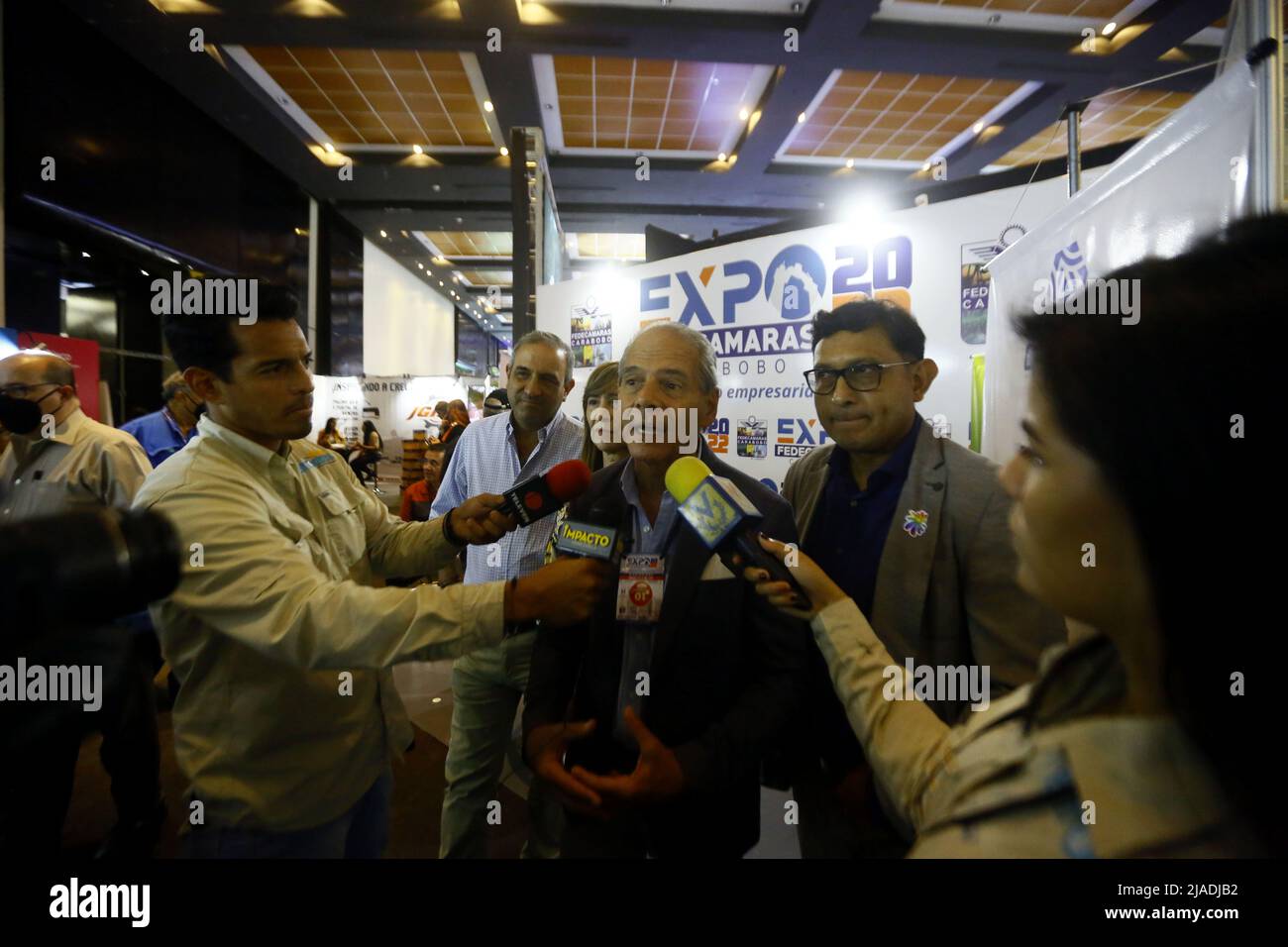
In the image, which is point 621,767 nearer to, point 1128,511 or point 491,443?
point 1128,511

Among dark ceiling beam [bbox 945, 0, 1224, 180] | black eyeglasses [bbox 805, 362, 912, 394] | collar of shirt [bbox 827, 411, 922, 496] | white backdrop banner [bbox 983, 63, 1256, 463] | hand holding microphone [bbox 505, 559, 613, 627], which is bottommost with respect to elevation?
hand holding microphone [bbox 505, 559, 613, 627]

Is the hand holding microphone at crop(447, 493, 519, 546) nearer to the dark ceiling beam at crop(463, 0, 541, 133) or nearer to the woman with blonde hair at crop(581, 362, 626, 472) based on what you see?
the woman with blonde hair at crop(581, 362, 626, 472)

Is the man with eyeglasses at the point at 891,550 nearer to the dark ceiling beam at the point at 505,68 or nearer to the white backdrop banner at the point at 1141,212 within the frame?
the white backdrop banner at the point at 1141,212

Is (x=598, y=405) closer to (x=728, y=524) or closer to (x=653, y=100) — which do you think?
(x=728, y=524)

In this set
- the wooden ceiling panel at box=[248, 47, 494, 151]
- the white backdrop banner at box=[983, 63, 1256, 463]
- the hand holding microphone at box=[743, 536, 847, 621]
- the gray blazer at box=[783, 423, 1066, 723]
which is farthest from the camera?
the wooden ceiling panel at box=[248, 47, 494, 151]

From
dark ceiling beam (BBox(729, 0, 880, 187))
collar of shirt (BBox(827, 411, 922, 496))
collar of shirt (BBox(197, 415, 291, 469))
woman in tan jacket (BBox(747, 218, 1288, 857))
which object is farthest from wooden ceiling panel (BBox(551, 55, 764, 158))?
woman in tan jacket (BBox(747, 218, 1288, 857))

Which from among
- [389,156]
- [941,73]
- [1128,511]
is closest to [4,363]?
[1128,511]

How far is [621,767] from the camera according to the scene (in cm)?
120

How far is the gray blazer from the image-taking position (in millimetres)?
1214

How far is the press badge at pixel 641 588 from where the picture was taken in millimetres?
1159

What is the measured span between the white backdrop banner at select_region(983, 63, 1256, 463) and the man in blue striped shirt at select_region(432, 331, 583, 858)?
1631mm

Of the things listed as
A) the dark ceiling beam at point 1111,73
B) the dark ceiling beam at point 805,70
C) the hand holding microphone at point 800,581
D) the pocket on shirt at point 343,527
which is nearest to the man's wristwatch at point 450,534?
the pocket on shirt at point 343,527

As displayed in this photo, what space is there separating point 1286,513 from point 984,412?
2014 millimetres

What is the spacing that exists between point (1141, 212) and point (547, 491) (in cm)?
165
